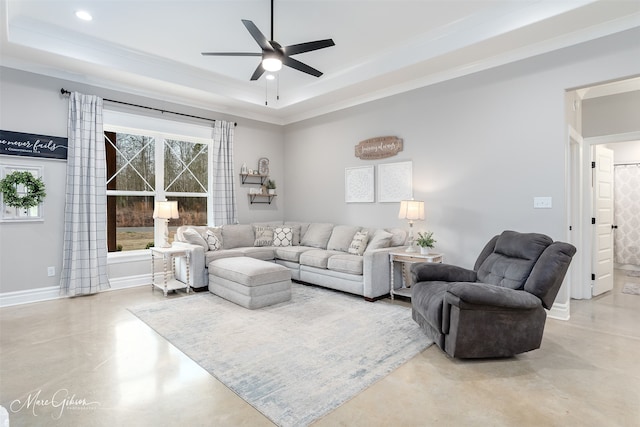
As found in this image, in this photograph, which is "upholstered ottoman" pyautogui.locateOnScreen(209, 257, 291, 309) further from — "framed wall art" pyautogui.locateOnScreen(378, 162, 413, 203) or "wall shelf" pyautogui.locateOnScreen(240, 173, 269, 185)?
"wall shelf" pyautogui.locateOnScreen(240, 173, 269, 185)

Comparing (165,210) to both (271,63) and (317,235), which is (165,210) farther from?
(271,63)

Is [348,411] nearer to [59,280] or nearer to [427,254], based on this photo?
[427,254]

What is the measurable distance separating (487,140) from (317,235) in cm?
289

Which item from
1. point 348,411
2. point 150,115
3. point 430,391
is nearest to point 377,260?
point 430,391

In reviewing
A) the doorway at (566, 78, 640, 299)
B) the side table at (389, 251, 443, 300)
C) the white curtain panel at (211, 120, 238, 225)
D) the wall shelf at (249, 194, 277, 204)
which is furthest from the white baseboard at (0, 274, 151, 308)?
the doorway at (566, 78, 640, 299)

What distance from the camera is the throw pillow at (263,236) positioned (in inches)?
226

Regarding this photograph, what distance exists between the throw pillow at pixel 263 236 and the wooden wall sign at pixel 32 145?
9.33ft

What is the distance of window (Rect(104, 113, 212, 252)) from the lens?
505 centimetres

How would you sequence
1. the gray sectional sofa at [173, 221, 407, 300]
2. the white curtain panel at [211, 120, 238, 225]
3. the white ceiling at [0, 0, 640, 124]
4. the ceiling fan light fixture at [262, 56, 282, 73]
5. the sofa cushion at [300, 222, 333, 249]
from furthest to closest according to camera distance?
1. the white curtain panel at [211, 120, 238, 225]
2. the sofa cushion at [300, 222, 333, 249]
3. the gray sectional sofa at [173, 221, 407, 300]
4. the white ceiling at [0, 0, 640, 124]
5. the ceiling fan light fixture at [262, 56, 282, 73]

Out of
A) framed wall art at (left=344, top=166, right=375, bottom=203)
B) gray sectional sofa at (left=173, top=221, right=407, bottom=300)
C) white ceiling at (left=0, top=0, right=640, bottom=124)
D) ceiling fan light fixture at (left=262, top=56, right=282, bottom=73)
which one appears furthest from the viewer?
framed wall art at (left=344, top=166, right=375, bottom=203)

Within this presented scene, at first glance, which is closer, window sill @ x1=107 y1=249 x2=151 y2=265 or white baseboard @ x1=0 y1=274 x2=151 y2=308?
white baseboard @ x1=0 y1=274 x2=151 y2=308

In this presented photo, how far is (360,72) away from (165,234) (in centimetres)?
386

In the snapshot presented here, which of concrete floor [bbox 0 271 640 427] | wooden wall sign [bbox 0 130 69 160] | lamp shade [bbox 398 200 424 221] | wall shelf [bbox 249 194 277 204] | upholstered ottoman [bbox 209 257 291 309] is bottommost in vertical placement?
concrete floor [bbox 0 271 640 427]

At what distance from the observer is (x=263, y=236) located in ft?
19.0
